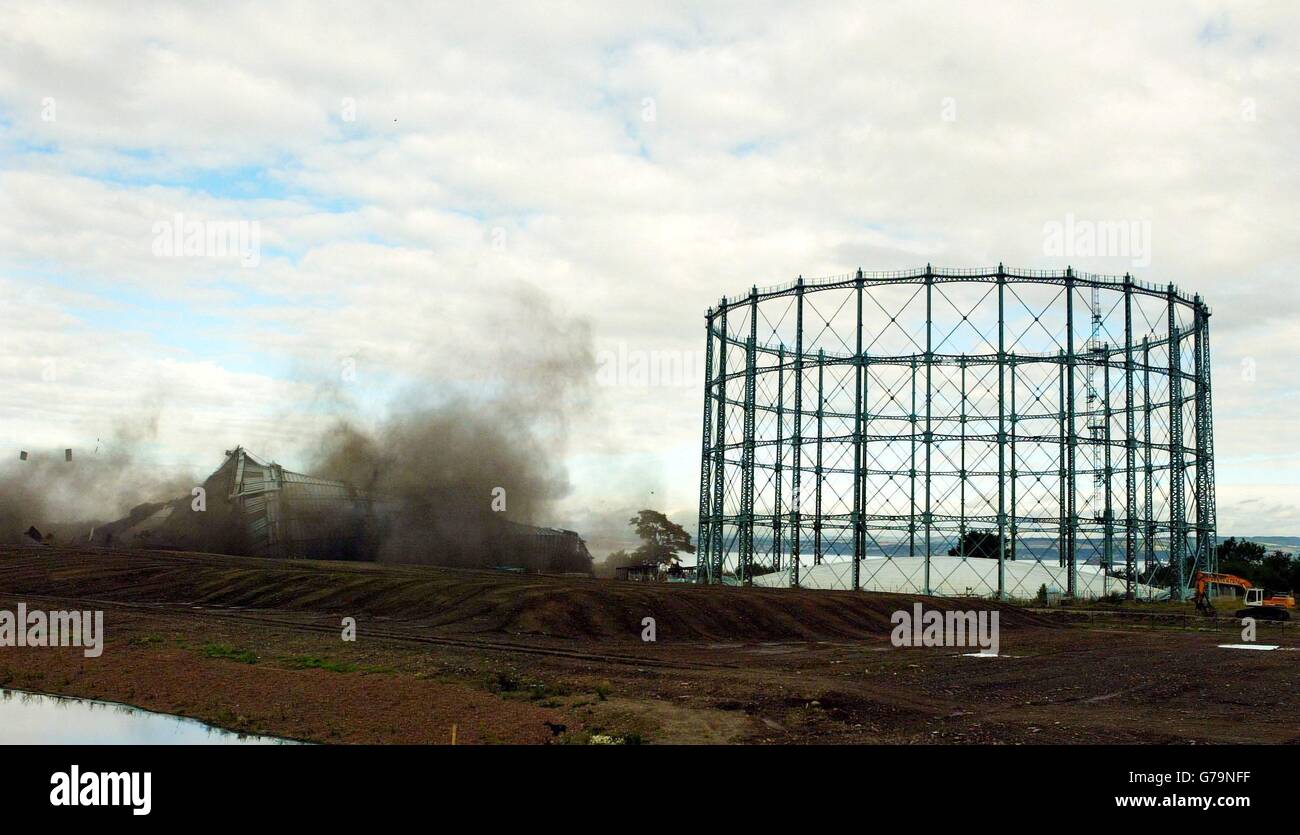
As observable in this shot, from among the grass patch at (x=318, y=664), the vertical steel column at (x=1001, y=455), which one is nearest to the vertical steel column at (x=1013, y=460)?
the vertical steel column at (x=1001, y=455)

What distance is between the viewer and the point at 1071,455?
2203 inches

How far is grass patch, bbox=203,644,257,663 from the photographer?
23.6 meters

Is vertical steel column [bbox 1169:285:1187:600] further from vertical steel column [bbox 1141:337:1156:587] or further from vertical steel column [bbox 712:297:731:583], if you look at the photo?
vertical steel column [bbox 712:297:731:583]

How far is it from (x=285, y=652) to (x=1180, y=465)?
54.9 meters

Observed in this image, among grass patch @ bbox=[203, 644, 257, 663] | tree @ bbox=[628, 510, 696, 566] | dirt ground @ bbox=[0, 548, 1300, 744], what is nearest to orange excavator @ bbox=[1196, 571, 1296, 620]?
dirt ground @ bbox=[0, 548, 1300, 744]

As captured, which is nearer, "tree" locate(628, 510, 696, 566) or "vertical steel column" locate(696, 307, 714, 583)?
"vertical steel column" locate(696, 307, 714, 583)

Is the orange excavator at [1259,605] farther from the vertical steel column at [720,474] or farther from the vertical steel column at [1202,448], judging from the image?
the vertical steel column at [720,474]

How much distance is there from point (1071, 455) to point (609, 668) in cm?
4050

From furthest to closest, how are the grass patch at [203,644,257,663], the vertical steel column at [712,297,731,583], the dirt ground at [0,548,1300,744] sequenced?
the vertical steel column at [712,297,731,583] → the grass patch at [203,644,257,663] → the dirt ground at [0,548,1300,744]

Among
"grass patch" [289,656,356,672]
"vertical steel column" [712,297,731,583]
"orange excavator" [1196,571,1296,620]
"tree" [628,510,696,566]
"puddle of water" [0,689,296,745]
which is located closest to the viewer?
"puddle of water" [0,689,296,745]

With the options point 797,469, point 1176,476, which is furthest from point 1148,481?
point 797,469

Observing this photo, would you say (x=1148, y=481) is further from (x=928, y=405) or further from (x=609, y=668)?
(x=609, y=668)

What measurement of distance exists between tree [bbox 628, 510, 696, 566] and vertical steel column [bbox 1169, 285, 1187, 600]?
55.6m
